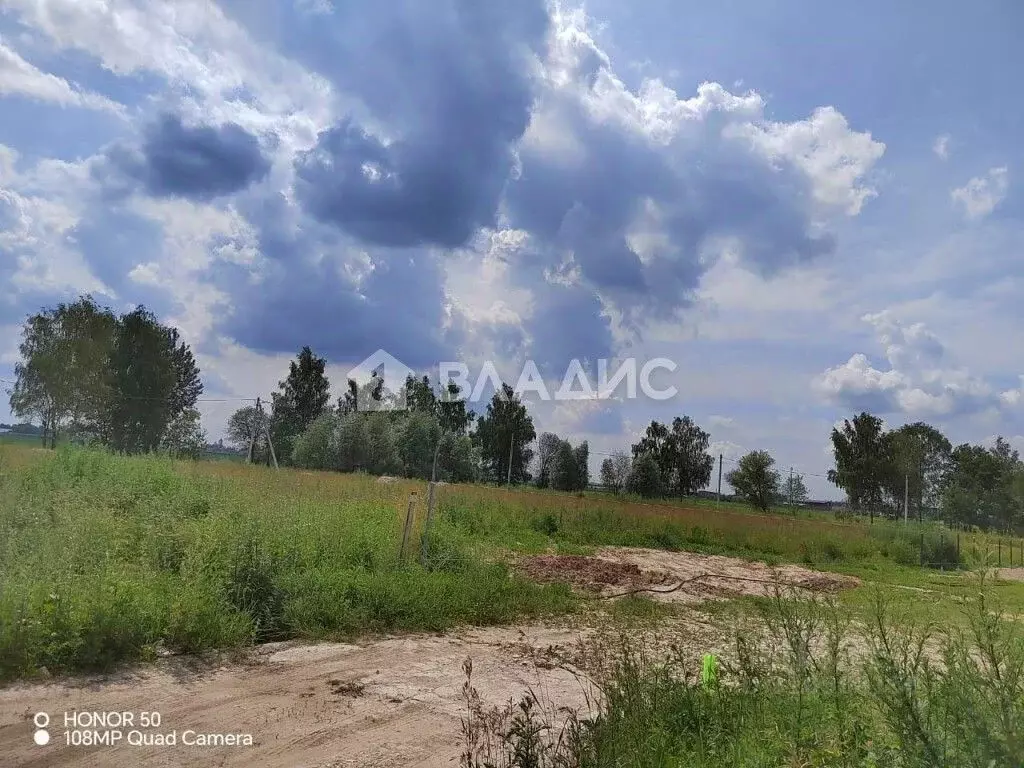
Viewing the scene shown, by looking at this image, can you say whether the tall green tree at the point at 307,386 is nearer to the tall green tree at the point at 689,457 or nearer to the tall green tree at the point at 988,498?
the tall green tree at the point at 689,457

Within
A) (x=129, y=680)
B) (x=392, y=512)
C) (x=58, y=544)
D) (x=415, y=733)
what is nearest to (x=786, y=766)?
(x=415, y=733)

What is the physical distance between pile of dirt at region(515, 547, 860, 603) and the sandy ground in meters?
4.07

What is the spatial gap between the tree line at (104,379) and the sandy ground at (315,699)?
20.1 m

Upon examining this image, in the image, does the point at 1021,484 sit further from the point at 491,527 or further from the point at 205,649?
the point at 205,649

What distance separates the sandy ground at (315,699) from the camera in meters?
3.93

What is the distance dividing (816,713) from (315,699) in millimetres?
3453

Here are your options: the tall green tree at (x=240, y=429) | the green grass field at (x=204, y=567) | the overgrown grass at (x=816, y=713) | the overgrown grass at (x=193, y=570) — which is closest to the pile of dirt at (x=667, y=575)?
the green grass field at (x=204, y=567)

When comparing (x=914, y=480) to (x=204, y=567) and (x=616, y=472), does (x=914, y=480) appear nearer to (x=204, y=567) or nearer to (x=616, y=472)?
(x=616, y=472)

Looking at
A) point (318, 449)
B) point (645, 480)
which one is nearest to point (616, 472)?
point (645, 480)

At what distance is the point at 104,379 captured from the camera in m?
33.8

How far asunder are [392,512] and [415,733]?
791cm

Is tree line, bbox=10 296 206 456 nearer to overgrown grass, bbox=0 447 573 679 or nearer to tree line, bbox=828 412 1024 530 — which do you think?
overgrown grass, bbox=0 447 573 679

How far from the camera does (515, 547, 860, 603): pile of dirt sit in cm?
1145

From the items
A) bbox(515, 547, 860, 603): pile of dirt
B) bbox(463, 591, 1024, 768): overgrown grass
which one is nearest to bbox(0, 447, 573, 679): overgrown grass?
bbox(515, 547, 860, 603): pile of dirt
